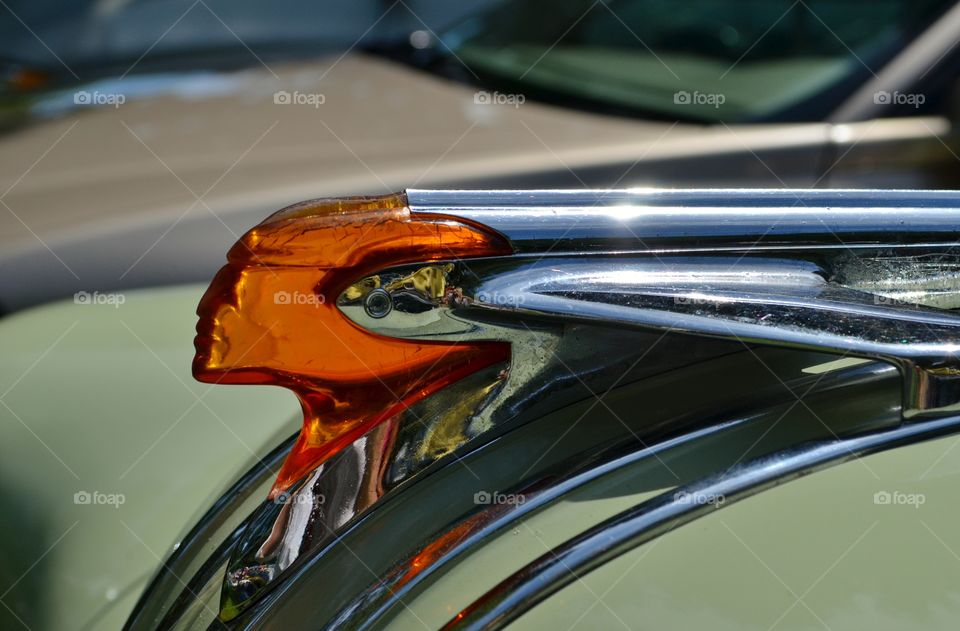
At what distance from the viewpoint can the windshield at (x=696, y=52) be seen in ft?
9.17

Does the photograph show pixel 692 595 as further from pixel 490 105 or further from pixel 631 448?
pixel 490 105

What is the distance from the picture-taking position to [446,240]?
0.94 m

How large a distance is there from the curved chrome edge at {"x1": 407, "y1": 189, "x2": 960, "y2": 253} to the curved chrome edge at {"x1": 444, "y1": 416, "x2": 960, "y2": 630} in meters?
0.20

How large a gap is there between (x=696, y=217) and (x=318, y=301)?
39 centimetres

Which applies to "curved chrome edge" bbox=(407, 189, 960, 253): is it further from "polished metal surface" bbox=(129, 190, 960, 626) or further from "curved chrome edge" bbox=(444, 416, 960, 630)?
"curved chrome edge" bbox=(444, 416, 960, 630)

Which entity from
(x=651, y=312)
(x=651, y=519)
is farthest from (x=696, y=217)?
(x=651, y=519)

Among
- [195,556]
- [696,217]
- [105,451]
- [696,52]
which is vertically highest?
[696,52]

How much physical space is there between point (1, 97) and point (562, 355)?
9.21 feet

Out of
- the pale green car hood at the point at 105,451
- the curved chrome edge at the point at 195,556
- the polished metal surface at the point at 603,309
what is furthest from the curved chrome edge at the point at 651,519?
the pale green car hood at the point at 105,451

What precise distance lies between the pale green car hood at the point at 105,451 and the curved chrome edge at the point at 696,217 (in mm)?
538

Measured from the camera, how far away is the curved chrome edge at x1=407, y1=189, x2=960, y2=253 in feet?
3.19

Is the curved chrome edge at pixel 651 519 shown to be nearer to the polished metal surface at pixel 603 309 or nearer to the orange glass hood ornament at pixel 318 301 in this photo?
the polished metal surface at pixel 603 309

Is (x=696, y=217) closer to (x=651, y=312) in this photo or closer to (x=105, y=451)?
(x=651, y=312)

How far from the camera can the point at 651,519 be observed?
2.99 feet
